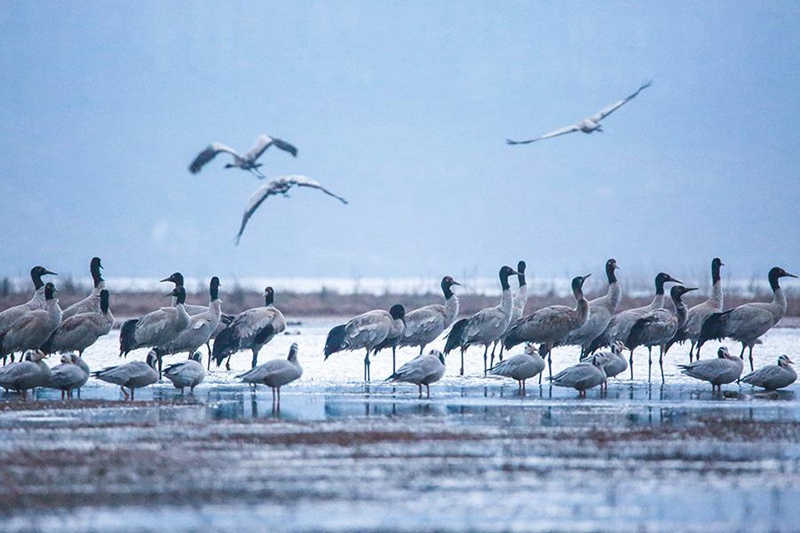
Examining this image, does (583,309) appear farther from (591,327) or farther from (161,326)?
(161,326)

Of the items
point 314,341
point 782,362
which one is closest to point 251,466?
point 782,362

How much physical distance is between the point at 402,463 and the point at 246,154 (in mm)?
16608

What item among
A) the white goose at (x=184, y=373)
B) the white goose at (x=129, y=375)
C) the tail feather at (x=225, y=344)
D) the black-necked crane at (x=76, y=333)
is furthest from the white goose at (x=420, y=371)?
the tail feather at (x=225, y=344)

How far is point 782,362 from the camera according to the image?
17609mm

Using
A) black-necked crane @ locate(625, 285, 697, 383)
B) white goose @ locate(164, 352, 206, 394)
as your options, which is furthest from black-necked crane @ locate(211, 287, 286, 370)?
black-necked crane @ locate(625, 285, 697, 383)

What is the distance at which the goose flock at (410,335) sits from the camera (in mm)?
16766

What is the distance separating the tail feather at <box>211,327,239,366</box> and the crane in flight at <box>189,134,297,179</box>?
Result: 3.72 m

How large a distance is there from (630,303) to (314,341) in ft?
58.6

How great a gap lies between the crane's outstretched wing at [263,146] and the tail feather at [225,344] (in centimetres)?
473

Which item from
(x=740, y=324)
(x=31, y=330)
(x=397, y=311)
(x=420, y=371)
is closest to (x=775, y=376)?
(x=740, y=324)

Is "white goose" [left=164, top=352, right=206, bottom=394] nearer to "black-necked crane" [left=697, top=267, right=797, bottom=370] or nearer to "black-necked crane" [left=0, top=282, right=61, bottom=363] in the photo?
"black-necked crane" [left=0, top=282, right=61, bottom=363]

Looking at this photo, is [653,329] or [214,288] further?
[214,288]

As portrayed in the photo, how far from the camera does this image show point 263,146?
26797mm

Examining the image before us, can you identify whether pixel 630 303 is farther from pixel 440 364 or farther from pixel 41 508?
pixel 41 508
